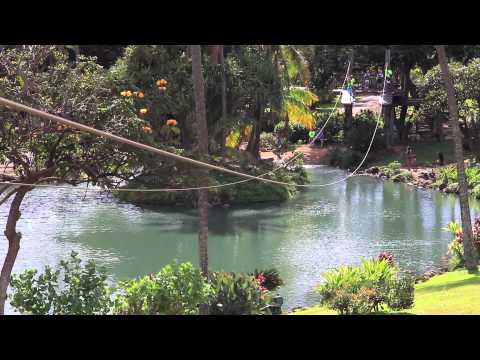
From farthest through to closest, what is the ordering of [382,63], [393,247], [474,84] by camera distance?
[382,63] < [474,84] < [393,247]

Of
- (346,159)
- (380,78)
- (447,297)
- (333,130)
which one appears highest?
(380,78)

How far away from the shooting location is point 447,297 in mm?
12703

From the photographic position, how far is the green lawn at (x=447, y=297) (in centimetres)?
1166

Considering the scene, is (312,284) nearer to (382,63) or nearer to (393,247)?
(393,247)

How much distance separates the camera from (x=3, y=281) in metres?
10.9

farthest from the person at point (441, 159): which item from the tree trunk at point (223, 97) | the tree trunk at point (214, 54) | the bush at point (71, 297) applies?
the bush at point (71, 297)

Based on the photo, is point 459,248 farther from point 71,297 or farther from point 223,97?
point 223,97

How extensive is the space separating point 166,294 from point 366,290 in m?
3.32

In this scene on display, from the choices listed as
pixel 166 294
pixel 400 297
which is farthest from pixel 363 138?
pixel 166 294

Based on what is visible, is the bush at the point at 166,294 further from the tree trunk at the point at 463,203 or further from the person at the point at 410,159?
the person at the point at 410,159

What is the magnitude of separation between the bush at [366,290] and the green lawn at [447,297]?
0.26 m

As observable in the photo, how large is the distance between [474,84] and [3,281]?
2117 centimetres

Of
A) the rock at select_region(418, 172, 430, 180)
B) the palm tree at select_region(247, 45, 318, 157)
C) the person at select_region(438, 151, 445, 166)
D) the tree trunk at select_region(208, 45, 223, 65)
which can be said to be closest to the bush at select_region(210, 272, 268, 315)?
the palm tree at select_region(247, 45, 318, 157)
